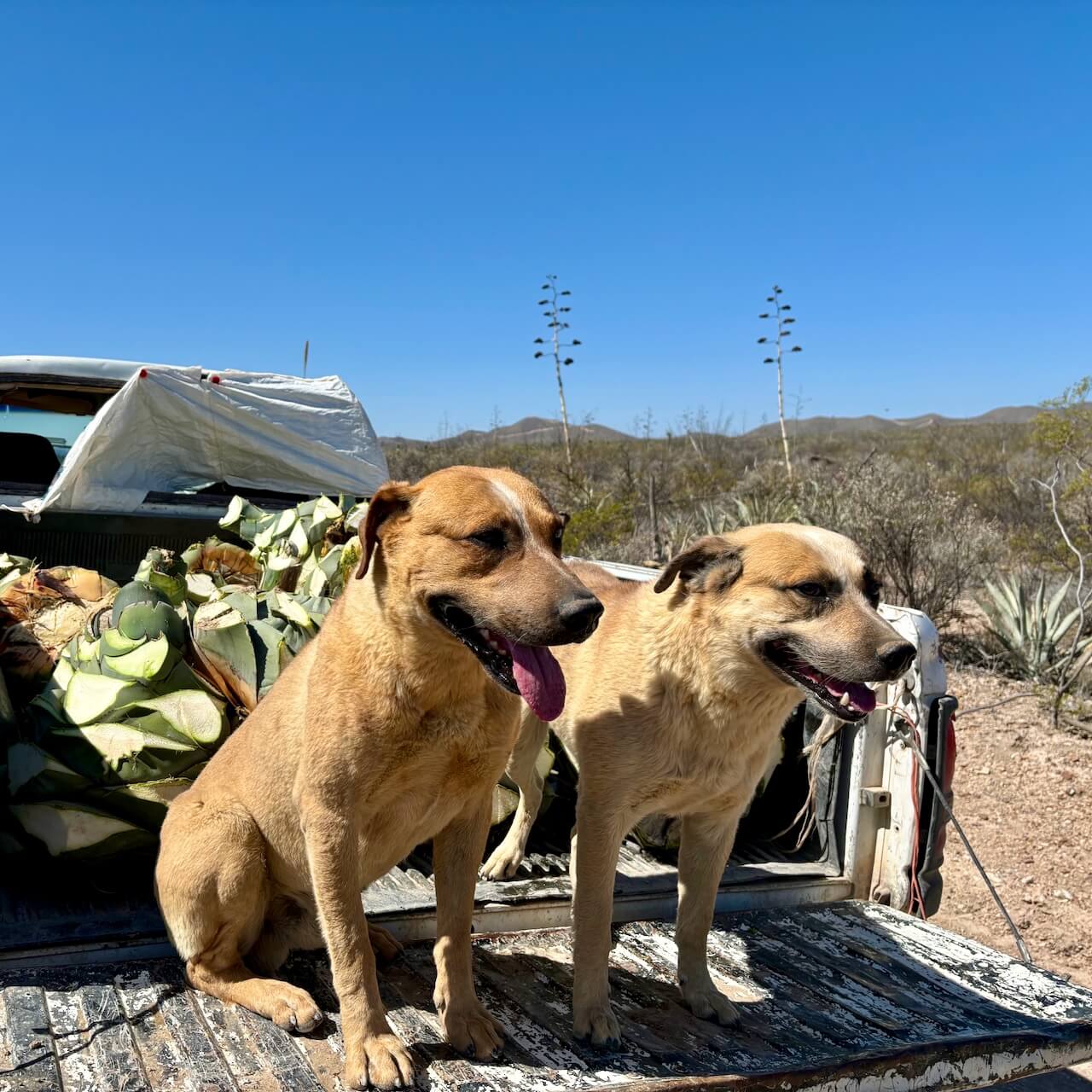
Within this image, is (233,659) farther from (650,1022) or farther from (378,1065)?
(650,1022)

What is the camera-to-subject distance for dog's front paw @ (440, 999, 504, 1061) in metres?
2.49

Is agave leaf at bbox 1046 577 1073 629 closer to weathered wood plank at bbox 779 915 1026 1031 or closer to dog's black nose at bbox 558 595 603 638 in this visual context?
weathered wood plank at bbox 779 915 1026 1031

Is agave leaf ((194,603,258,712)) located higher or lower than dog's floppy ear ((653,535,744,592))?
lower

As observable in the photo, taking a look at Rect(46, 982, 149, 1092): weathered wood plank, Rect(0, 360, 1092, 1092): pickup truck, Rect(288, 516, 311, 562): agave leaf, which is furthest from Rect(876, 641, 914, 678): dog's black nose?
Rect(288, 516, 311, 562): agave leaf

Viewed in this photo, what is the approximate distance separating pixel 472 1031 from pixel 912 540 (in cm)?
975

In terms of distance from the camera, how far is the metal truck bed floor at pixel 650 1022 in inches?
89.7

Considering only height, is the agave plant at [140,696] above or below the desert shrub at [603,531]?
below

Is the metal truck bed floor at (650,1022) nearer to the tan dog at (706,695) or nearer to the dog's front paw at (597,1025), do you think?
the dog's front paw at (597,1025)

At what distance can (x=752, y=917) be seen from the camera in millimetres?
3375

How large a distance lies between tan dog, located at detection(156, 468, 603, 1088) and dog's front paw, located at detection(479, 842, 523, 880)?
0.79 metres

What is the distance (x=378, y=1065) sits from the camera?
2.32 m

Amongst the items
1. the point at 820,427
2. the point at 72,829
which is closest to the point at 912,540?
the point at 72,829

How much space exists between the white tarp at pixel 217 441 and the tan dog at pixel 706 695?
3360mm

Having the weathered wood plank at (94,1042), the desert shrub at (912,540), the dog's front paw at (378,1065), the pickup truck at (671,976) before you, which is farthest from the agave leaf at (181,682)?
the desert shrub at (912,540)
